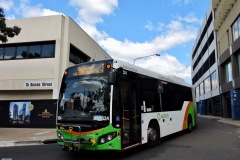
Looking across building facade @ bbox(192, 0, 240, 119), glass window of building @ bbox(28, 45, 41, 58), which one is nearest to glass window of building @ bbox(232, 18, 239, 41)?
building facade @ bbox(192, 0, 240, 119)

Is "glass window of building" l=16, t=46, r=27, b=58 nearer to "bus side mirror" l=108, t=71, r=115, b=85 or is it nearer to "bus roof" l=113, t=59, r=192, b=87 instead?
"bus roof" l=113, t=59, r=192, b=87

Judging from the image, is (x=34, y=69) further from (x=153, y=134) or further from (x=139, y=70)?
(x=153, y=134)

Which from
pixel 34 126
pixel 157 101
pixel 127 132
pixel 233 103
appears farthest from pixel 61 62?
pixel 233 103

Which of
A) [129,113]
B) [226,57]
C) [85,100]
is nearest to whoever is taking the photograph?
[85,100]

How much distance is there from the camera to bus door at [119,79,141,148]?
8547mm

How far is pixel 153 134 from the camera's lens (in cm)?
1066

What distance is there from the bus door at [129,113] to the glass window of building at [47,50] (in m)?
13.9

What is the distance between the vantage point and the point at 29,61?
71.7 ft

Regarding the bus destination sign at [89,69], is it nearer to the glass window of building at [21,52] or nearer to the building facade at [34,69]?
the building facade at [34,69]

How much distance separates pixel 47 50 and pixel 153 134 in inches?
564

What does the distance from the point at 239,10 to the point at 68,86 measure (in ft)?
86.9

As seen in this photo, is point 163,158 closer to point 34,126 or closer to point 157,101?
point 157,101

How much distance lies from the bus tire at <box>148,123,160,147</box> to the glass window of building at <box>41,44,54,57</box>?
1347cm

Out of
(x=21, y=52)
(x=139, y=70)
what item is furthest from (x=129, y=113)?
(x=21, y=52)
